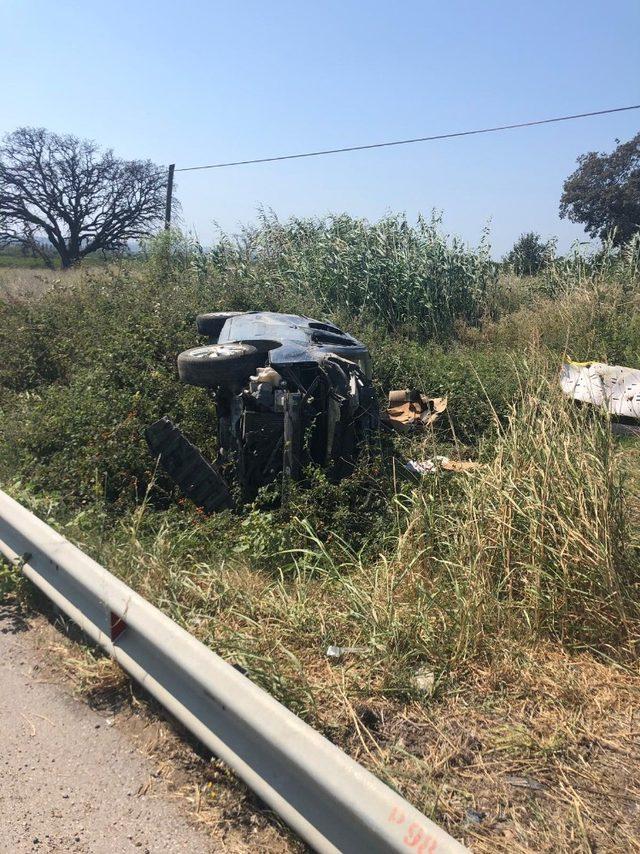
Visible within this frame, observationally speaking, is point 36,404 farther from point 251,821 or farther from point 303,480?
point 251,821

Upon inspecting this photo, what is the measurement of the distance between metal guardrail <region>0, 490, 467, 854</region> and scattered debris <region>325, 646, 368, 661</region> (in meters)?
0.74

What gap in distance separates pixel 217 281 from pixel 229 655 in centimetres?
928

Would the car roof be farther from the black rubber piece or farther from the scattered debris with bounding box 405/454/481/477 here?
the scattered debris with bounding box 405/454/481/477

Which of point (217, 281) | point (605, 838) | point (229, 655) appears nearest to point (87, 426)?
point (229, 655)

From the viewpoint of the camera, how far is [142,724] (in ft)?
9.66

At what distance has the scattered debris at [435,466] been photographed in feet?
15.4

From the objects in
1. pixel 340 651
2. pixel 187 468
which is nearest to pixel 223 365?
pixel 187 468

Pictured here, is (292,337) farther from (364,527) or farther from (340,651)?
(340,651)

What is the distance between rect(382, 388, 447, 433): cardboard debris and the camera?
678cm

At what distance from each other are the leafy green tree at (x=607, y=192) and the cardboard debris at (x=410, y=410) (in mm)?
25679

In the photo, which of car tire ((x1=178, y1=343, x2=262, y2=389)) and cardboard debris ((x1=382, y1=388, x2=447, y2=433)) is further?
cardboard debris ((x1=382, y1=388, x2=447, y2=433))

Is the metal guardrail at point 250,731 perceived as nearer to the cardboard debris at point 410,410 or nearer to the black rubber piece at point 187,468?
the black rubber piece at point 187,468

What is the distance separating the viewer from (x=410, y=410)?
718 cm

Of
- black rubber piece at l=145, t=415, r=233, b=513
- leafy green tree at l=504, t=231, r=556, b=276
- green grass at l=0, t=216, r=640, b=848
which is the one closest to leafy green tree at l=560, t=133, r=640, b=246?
leafy green tree at l=504, t=231, r=556, b=276
